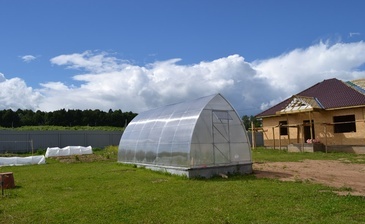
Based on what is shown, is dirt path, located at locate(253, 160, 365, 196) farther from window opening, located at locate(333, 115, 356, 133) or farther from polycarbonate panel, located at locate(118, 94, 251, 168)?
window opening, located at locate(333, 115, 356, 133)

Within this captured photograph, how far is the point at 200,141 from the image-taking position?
13688mm

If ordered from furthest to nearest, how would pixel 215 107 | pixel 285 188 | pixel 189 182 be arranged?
pixel 215 107 < pixel 189 182 < pixel 285 188

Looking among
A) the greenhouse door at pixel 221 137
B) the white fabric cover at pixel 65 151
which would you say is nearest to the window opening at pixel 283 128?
the white fabric cover at pixel 65 151

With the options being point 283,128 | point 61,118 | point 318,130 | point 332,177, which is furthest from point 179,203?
point 61,118

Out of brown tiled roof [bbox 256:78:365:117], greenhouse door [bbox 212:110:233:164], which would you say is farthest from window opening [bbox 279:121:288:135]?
greenhouse door [bbox 212:110:233:164]

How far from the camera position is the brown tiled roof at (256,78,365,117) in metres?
26.9

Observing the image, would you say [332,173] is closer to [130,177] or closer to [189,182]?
[189,182]

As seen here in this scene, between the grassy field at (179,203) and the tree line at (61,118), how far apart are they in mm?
49418

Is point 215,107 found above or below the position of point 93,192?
above

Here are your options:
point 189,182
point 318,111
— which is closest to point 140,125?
point 189,182

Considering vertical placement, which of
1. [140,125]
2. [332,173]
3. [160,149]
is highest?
[140,125]

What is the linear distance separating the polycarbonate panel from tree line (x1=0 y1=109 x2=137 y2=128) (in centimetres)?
4456

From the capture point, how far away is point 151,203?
28.2ft

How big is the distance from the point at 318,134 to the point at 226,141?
17309 mm
